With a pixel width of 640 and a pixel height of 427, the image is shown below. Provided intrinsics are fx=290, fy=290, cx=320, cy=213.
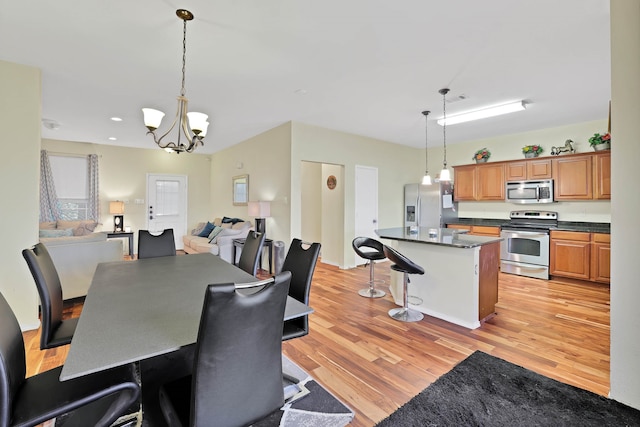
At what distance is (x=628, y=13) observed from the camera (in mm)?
1696

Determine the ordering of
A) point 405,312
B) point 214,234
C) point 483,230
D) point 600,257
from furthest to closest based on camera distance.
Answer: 1. point 214,234
2. point 483,230
3. point 600,257
4. point 405,312

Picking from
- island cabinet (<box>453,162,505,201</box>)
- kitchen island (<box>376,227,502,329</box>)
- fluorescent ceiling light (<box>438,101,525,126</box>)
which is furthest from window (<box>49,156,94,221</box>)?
island cabinet (<box>453,162,505,201</box>)

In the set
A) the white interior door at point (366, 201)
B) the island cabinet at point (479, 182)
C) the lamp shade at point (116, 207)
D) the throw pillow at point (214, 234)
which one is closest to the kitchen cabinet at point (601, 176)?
the island cabinet at point (479, 182)

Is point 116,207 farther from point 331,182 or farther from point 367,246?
point 367,246

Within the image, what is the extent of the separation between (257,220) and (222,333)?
4.34m

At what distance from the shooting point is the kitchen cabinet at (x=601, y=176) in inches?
171

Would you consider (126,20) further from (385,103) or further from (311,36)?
(385,103)

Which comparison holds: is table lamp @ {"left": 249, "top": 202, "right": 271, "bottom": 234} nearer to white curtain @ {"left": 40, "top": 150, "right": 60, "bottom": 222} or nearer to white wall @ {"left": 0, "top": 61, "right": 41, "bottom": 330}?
white wall @ {"left": 0, "top": 61, "right": 41, "bottom": 330}

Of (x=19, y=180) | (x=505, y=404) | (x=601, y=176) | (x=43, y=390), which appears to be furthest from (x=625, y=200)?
(x=19, y=180)

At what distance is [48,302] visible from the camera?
1.64 m

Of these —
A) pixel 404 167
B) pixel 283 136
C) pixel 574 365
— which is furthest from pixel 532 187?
pixel 283 136

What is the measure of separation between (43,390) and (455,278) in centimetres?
313

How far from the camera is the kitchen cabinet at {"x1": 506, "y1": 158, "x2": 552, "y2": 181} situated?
4941 mm

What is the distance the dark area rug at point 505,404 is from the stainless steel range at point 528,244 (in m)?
3.31
